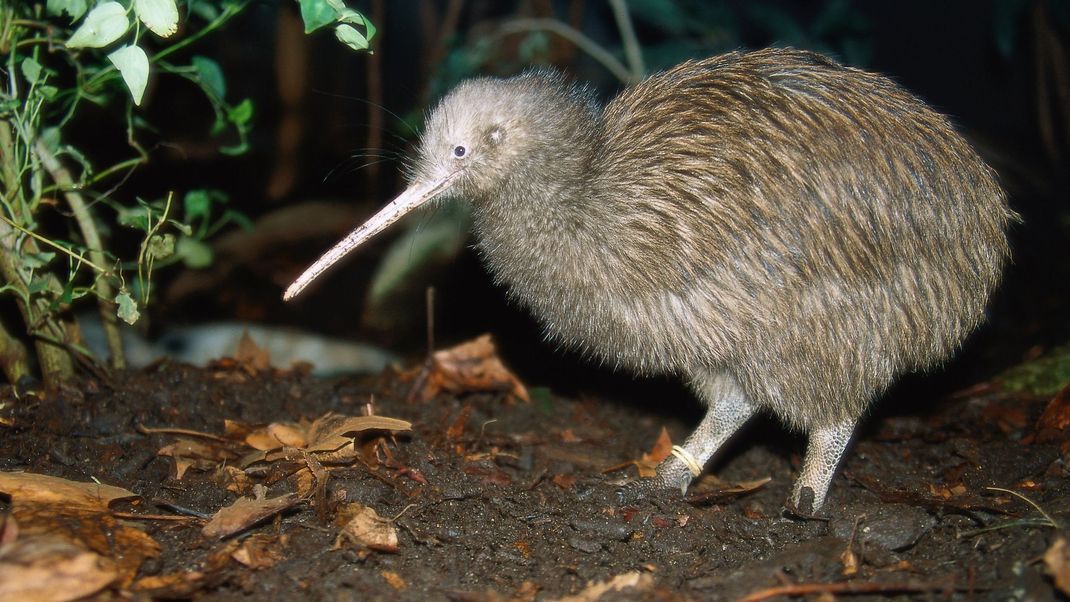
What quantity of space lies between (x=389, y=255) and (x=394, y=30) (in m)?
2.93

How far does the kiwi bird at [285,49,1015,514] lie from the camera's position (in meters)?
3.29

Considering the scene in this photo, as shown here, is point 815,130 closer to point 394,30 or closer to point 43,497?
point 43,497

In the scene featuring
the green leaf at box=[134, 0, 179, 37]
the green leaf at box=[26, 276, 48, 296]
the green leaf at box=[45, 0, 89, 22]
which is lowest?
the green leaf at box=[26, 276, 48, 296]

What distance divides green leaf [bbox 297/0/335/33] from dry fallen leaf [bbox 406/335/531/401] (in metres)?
1.92

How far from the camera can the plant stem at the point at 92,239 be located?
11.9 ft

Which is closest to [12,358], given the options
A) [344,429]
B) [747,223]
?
[344,429]

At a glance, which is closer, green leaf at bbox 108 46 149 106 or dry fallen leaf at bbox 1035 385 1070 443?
green leaf at bbox 108 46 149 106

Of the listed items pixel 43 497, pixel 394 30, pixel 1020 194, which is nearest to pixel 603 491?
pixel 43 497

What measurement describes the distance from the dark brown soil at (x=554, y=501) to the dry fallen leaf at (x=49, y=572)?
179mm

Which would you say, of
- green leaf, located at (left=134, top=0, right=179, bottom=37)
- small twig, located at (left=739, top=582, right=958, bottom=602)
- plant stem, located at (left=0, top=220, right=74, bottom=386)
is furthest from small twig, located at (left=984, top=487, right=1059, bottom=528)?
plant stem, located at (left=0, top=220, right=74, bottom=386)

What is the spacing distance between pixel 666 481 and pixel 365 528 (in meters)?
1.29

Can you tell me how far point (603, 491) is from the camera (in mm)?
3518

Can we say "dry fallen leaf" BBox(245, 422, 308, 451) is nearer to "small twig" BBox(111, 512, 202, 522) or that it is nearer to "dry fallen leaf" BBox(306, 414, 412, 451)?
"dry fallen leaf" BBox(306, 414, 412, 451)

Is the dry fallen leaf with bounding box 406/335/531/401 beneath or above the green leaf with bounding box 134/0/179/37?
beneath
